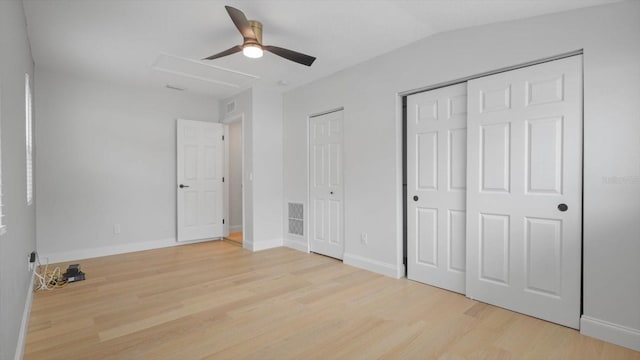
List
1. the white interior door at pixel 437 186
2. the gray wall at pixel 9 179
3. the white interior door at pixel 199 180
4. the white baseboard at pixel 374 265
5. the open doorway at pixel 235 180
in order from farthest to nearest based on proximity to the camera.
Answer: the open doorway at pixel 235 180, the white interior door at pixel 199 180, the white baseboard at pixel 374 265, the white interior door at pixel 437 186, the gray wall at pixel 9 179

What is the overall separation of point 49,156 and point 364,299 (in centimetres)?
453

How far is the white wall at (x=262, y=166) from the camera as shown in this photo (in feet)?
16.0

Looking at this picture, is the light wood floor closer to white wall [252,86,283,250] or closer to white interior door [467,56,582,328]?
white interior door [467,56,582,328]

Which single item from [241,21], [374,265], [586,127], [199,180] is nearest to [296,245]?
[374,265]

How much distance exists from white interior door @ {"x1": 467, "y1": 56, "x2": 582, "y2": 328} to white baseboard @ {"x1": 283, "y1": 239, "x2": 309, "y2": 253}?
8.06 ft

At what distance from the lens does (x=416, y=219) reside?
11.2ft

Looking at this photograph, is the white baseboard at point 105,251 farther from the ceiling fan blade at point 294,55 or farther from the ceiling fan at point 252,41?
the ceiling fan blade at point 294,55

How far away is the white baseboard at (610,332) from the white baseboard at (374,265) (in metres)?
1.62

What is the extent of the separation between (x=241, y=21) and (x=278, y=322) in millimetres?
2397

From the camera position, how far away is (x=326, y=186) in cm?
446

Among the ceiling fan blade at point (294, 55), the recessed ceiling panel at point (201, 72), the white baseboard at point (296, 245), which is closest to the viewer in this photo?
the ceiling fan blade at point (294, 55)

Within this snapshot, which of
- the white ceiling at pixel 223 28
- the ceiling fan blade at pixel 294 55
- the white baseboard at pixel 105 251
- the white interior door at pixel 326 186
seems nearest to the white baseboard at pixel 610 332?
the white ceiling at pixel 223 28

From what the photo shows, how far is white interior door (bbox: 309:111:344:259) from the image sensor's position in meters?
4.28

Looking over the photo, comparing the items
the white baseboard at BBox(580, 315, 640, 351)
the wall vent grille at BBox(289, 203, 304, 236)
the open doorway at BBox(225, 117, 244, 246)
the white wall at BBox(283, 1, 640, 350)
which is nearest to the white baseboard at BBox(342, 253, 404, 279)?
the white wall at BBox(283, 1, 640, 350)
